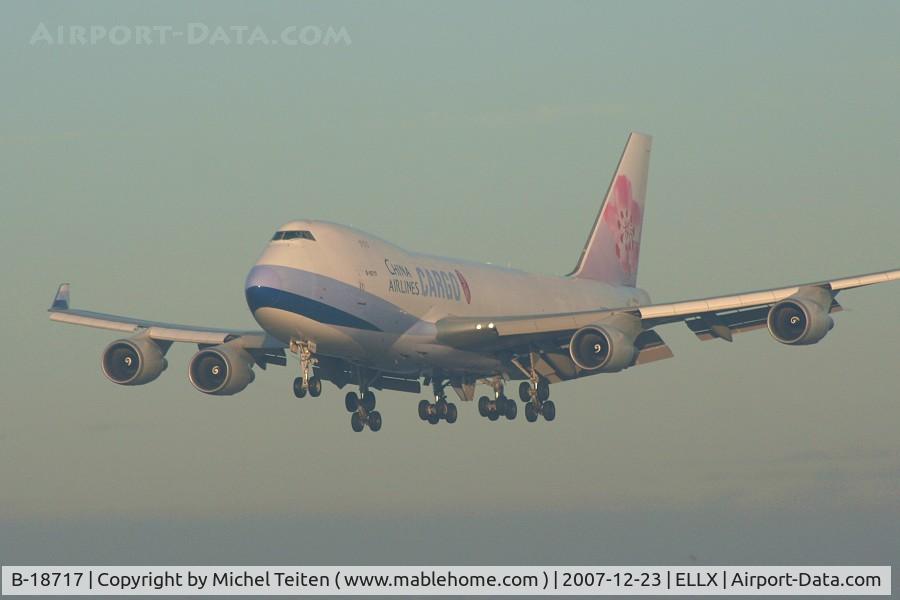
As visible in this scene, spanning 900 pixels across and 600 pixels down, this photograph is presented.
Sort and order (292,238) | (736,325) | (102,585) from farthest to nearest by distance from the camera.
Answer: (736,325) → (292,238) → (102,585)

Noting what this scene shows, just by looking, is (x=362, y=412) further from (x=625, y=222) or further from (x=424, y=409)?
(x=625, y=222)

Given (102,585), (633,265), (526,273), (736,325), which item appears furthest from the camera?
(633,265)

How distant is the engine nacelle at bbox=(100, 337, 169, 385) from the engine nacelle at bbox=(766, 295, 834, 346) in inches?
959

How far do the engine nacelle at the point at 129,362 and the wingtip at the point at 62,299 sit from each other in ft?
16.9

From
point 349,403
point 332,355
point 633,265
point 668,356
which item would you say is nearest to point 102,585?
point 332,355

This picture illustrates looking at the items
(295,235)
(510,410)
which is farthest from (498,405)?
(295,235)

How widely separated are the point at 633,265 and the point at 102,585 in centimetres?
3866

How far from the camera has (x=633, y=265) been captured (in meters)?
85.4

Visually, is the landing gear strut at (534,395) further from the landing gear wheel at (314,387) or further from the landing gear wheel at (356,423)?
the landing gear wheel at (314,387)

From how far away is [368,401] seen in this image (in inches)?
2657

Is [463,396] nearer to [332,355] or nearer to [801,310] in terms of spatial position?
[332,355]

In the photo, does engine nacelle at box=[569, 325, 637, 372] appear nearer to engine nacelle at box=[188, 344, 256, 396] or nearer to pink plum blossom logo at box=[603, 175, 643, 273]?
engine nacelle at box=[188, 344, 256, 396]

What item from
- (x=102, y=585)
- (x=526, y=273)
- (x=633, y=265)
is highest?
(x=633, y=265)

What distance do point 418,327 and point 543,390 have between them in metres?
7.56
